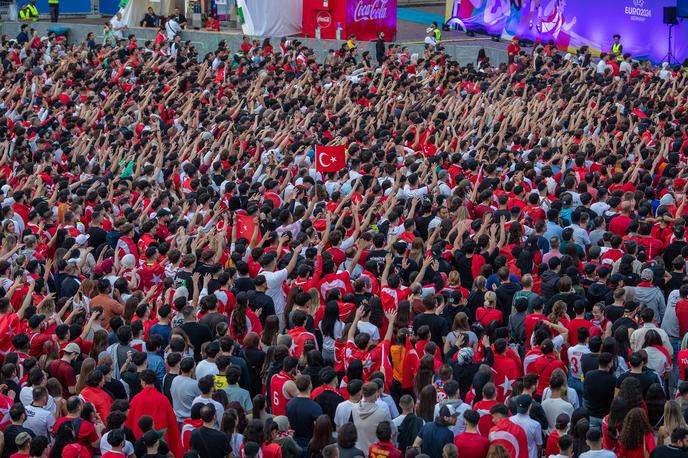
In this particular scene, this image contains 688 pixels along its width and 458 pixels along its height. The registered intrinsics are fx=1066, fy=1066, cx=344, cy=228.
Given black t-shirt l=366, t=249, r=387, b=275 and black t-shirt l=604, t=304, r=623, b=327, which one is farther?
black t-shirt l=366, t=249, r=387, b=275

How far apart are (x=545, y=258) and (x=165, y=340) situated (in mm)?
4341

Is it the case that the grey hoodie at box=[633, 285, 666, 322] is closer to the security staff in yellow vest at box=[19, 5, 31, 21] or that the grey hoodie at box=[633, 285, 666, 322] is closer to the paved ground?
the paved ground

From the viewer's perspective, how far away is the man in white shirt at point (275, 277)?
10.6 metres

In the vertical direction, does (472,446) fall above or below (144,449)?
above

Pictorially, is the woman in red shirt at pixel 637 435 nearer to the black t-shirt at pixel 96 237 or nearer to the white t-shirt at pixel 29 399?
the white t-shirt at pixel 29 399

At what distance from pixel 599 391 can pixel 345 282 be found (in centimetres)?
300

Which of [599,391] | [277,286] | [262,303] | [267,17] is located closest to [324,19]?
[267,17]

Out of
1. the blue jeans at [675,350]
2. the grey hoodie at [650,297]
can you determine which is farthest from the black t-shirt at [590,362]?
the grey hoodie at [650,297]

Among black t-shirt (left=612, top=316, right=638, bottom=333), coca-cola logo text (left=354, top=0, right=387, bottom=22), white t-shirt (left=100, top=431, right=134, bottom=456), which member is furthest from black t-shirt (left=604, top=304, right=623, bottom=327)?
coca-cola logo text (left=354, top=0, right=387, bottom=22)

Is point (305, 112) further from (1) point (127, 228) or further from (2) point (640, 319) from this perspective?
(2) point (640, 319)

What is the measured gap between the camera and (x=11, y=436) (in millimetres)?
7703

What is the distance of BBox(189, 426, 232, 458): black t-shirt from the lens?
753cm

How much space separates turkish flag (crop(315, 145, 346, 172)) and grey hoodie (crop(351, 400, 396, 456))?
23.6 feet

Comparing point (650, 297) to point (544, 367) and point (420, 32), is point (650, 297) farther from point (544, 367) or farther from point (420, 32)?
point (420, 32)
